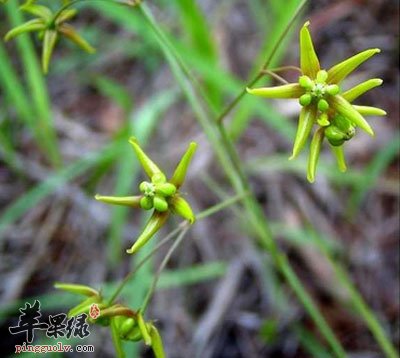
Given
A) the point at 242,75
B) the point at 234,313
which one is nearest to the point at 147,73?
the point at 242,75

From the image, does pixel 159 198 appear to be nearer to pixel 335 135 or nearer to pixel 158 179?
pixel 158 179

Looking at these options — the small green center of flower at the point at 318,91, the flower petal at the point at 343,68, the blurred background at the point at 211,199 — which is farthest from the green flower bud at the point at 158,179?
the blurred background at the point at 211,199

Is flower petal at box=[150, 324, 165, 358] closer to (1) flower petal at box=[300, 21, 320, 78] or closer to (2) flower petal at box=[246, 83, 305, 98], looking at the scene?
(2) flower petal at box=[246, 83, 305, 98]

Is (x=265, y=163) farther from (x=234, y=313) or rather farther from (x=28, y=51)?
(x=28, y=51)

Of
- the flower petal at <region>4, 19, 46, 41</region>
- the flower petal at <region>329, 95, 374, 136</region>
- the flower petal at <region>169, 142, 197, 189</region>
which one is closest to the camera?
the flower petal at <region>329, 95, 374, 136</region>

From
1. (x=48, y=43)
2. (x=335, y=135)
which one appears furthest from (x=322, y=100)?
(x=48, y=43)

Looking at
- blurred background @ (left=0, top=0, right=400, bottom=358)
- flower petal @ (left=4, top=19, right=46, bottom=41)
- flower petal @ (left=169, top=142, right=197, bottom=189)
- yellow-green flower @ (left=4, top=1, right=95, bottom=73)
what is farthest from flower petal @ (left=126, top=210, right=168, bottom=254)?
blurred background @ (left=0, top=0, right=400, bottom=358)

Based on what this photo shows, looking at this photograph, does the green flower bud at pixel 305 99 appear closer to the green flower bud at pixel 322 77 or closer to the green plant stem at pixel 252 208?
the green flower bud at pixel 322 77

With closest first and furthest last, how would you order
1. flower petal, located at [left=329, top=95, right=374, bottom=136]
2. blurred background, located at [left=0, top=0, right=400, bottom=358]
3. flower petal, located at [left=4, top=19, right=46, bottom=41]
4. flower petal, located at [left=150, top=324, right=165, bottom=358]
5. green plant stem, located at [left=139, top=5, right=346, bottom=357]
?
flower petal, located at [left=329, top=95, right=374, bottom=136] < flower petal, located at [left=150, top=324, right=165, bottom=358] < flower petal, located at [left=4, top=19, right=46, bottom=41] < green plant stem, located at [left=139, top=5, right=346, bottom=357] < blurred background, located at [left=0, top=0, right=400, bottom=358]

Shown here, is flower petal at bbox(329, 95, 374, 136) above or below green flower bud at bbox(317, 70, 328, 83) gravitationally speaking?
below
